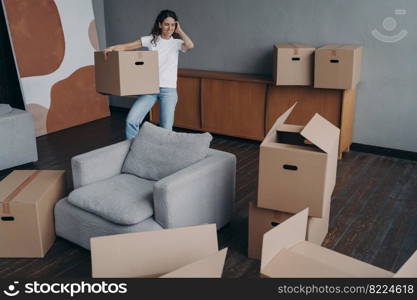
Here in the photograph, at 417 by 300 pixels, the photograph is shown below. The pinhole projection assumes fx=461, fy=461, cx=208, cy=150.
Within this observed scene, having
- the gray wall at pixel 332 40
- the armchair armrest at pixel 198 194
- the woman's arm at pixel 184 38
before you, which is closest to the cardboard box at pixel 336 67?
the gray wall at pixel 332 40

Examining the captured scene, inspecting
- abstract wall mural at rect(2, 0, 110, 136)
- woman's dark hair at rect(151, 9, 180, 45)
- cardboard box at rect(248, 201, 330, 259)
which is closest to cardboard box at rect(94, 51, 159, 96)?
woman's dark hair at rect(151, 9, 180, 45)

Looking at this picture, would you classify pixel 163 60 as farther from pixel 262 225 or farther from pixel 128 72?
pixel 262 225

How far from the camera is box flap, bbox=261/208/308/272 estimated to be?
5.61ft

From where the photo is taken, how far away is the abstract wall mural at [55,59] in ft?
18.2

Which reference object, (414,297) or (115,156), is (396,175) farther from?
(414,297)

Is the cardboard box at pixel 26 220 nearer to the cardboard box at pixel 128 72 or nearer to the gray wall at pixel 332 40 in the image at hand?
the cardboard box at pixel 128 72

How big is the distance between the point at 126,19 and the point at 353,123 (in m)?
3.55

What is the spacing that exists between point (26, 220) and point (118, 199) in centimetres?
60

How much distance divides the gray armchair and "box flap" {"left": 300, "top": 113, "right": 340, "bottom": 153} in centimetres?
68

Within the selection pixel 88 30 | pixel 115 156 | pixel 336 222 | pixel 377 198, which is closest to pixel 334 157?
pixel 336 222

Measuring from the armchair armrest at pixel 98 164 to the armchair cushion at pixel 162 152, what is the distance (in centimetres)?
6

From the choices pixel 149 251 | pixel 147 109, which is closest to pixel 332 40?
pixel 147 109

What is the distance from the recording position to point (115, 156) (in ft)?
10.8

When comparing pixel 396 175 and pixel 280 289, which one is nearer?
pixel 280 289
